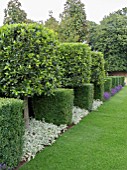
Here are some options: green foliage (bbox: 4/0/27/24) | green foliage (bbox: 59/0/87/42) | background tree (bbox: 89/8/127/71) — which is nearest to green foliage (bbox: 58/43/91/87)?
green foliage (bbox: 4/0/27/24)

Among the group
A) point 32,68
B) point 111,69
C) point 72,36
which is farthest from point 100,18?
point 32,68

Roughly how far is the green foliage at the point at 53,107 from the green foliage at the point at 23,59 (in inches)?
43.9

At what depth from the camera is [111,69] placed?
26656 millimetres

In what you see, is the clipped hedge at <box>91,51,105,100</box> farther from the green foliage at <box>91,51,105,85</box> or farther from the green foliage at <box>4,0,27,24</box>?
the green foliage at <box>4,0,27,24</box>

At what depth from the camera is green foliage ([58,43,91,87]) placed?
7324 millimetres

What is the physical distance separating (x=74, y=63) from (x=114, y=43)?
802 inches

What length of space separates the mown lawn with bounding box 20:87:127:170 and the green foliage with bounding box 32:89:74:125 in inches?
17.3

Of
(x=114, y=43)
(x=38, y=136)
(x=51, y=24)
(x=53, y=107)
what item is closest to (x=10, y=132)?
(x=38, y=136)

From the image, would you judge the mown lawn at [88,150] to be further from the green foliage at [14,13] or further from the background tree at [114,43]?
the background tree at [114,43]

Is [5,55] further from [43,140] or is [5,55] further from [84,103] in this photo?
[84,103]

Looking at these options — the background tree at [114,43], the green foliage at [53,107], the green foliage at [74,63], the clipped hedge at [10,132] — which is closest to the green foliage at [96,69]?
the green foliage at [74,63]

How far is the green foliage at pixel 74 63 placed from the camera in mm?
7324

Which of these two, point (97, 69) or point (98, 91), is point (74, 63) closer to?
point (97, 69)

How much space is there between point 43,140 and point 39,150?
1.28 ft
